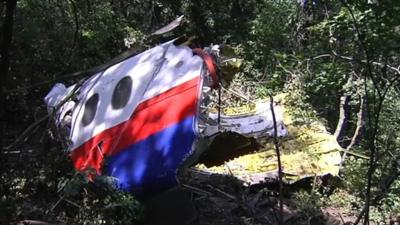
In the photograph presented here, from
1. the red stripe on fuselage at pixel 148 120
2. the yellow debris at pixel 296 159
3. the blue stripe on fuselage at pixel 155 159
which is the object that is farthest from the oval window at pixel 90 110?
the yellow debris at pixel 296 159

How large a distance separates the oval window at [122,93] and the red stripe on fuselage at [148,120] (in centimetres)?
35

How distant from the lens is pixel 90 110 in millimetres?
8039

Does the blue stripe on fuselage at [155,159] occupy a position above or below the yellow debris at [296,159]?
above

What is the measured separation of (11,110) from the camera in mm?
10969

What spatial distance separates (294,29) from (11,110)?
1085 centimetres

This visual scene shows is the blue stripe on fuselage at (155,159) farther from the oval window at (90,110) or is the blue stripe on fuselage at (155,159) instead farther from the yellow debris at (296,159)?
the yellow debris at (296,159)

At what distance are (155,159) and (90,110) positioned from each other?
168 centimetres

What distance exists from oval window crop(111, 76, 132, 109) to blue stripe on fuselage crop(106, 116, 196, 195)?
80 cm

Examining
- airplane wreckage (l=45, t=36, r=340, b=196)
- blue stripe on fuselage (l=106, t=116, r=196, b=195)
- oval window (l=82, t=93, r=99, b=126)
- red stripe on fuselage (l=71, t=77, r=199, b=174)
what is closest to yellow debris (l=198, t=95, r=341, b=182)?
airplane wreckage (l=45, t=36, r=340, b=196)

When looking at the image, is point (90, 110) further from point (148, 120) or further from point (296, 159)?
point (296, 159)

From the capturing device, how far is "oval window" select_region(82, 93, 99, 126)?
7.97m

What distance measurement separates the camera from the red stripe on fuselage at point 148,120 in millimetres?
7008

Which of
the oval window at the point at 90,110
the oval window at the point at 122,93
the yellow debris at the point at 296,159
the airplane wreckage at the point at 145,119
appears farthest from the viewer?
the yellow debris at the point at 296,159

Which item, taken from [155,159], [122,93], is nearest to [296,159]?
[122,93]
